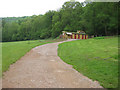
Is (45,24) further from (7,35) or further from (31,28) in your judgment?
(7,35)

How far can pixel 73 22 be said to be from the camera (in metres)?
33.0

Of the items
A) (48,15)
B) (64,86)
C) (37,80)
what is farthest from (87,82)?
(48,15)

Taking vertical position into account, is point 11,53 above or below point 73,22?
below

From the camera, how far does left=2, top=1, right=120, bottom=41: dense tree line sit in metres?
4.89

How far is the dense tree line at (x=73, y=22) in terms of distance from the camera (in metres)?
4.89

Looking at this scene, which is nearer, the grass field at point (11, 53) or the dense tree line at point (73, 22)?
the dense tree line at point (73, 22)

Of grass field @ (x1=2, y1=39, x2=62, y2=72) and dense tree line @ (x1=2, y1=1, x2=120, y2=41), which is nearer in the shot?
dense tree line @ (x1=2, y1=1, x2=120, y2=41)

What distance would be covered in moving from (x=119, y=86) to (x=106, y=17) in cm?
266

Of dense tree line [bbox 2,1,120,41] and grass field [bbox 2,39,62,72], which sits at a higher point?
dense tree line [bbox 2,1,120,41]

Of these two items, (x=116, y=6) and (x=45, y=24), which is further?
(x=45, y=24)

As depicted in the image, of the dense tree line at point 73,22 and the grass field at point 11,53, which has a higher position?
the dense tree line at point 73,22

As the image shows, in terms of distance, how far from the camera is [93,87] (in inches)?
177

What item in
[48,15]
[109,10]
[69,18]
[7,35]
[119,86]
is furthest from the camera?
[7,35]

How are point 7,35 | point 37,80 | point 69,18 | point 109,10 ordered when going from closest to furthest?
point 109,10, point 37,80, point 69,18, point 7,35
